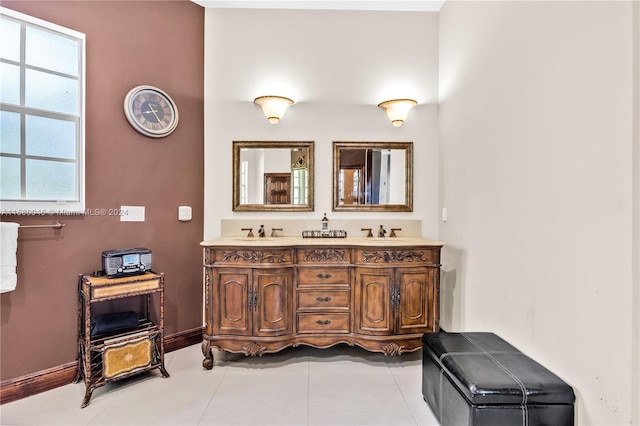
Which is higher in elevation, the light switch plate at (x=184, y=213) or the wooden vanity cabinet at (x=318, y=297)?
the light switch plate at (x=184, y=213)

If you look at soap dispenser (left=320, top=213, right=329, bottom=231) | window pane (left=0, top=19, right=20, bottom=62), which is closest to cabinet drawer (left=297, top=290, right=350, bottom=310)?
soap dispenser (left=320, top=213, right=329, bottom=231)

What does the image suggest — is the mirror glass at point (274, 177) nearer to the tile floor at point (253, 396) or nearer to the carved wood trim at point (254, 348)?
the carved wood trim at point (254, 348)

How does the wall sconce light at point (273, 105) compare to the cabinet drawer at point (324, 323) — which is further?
the wall sconce light at point (273, 105)

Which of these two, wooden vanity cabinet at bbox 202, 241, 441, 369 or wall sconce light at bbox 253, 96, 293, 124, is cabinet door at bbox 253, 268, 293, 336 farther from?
wall sconce light at bbox 253, 96, 293, 124

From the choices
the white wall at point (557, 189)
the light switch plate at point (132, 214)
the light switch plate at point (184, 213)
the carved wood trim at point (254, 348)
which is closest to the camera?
the white wall at point (557, 189)

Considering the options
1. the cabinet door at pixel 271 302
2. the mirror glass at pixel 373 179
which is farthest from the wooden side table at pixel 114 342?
the mirror glass at pixel 373 179

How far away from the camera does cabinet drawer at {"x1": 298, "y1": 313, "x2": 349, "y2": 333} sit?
237 cm

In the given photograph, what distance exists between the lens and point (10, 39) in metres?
1.99

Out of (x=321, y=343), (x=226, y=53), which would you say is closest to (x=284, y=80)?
(x=226, y=53)

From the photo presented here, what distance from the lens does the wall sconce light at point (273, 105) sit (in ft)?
9.00

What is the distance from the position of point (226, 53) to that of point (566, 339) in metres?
3.37

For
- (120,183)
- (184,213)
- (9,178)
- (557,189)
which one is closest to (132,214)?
(120,183)

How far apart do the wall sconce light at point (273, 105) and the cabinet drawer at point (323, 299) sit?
163cm

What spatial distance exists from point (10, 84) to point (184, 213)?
1.42 metres
